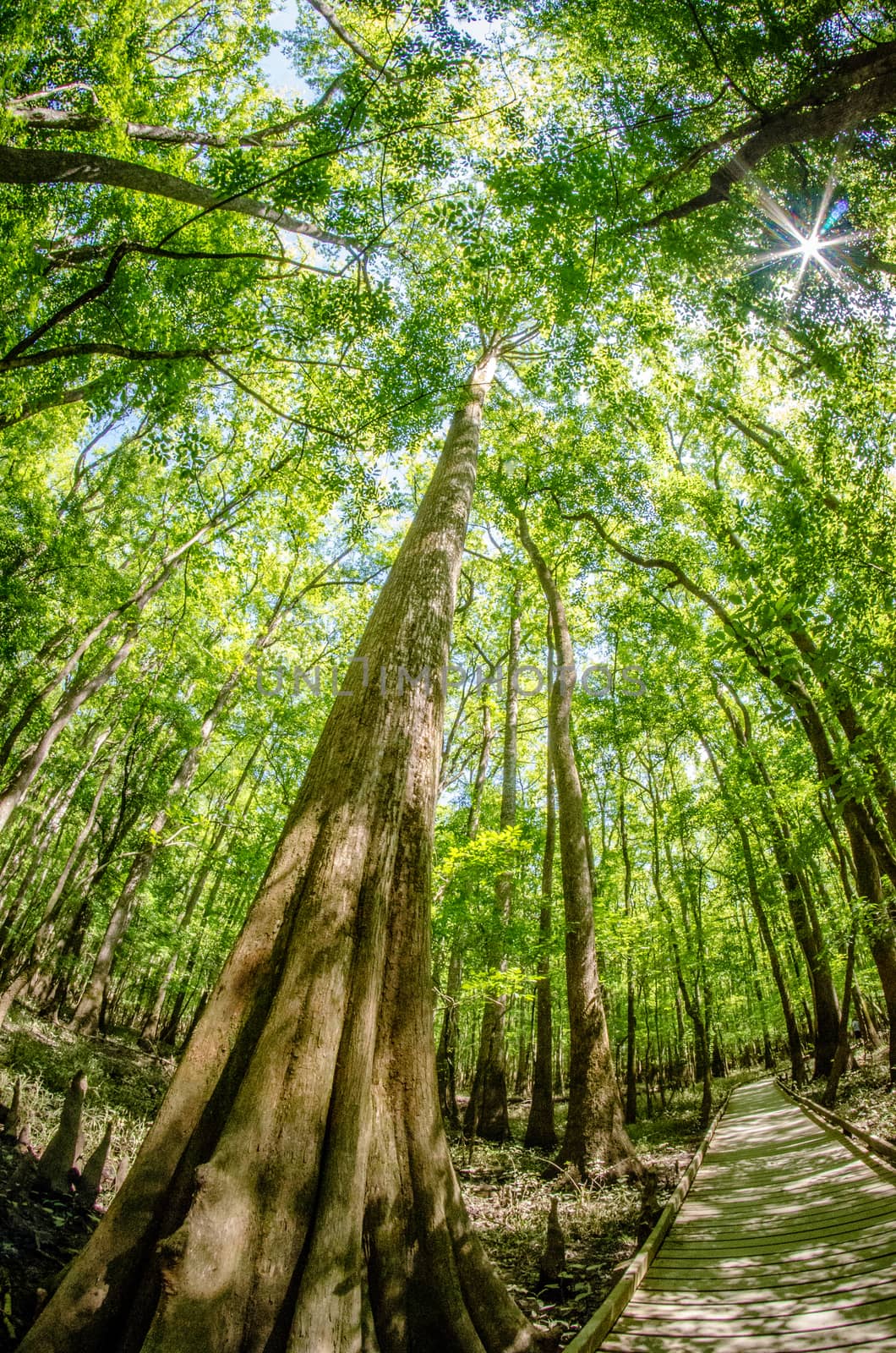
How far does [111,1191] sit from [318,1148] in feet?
12.7

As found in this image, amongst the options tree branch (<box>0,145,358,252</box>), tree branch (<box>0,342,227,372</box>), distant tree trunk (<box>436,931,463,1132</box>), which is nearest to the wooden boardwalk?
distant tree trunk (<box>436,931,463,1132</box>)

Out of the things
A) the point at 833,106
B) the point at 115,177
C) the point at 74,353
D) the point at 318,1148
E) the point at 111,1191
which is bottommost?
the point at 111,1191

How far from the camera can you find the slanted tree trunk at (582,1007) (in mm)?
6676

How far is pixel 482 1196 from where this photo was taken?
6.39 metres

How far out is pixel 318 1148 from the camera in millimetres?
2119

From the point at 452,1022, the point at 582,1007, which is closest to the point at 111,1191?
the point at 582,1007

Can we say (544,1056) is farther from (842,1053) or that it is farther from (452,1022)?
(842,1053)

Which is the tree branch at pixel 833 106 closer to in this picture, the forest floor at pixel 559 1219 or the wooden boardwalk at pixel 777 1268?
the wooden boardwalk at pixel 777 1268

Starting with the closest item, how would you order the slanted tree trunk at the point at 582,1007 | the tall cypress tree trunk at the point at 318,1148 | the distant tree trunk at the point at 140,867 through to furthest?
the tall cypress tree trunk at the point at 318,1148 < the slanted tree trunk at the point at 582,1007 < the distant tree trunk at the point at 140,867

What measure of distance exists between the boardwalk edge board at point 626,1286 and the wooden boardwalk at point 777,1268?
0.19ft

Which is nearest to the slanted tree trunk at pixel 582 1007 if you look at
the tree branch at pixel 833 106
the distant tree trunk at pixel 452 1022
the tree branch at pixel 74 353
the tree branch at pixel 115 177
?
the distant tree trunk at pixel 452 1022

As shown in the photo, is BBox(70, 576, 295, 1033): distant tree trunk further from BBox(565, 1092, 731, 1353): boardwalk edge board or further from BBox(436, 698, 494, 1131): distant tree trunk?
BBox(565, 1092, 731, 1353): boardwalk edge board

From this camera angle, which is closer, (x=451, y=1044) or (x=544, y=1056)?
(x=544, y=1056)

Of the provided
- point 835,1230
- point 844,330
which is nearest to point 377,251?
point 844,330
